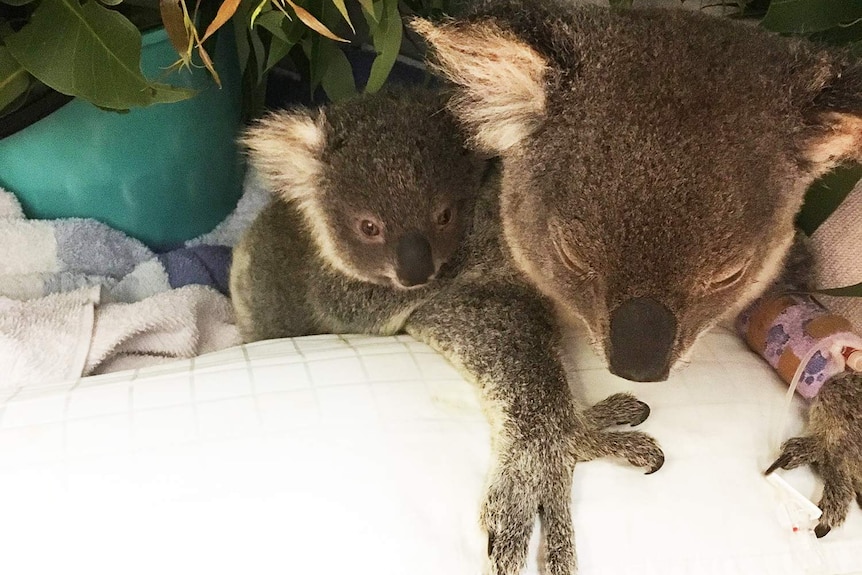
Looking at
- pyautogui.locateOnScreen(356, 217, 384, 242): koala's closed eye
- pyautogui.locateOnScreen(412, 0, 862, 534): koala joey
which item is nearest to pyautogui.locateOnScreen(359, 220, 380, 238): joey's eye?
pyautogui.locateOnScreen(356, 217, 384, 242): koala's closed eye

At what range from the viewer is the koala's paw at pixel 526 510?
3.55ft

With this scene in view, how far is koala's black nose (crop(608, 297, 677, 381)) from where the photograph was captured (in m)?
1.02

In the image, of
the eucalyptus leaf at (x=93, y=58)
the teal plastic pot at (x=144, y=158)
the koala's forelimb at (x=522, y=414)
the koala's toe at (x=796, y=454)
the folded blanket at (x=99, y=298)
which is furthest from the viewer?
the teal plastic pot at (x=144, y=158)

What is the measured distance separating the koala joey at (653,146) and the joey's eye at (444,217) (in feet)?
0.92

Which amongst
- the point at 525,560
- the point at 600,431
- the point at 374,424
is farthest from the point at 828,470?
the point at 374,424

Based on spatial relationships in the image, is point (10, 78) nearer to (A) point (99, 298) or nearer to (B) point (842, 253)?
(A) point (99, 298)

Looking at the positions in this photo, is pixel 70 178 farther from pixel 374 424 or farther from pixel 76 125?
pixel 374 424

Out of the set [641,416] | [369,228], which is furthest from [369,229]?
[641,416]

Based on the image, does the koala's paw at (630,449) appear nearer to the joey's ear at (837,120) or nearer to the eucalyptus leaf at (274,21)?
the joey's ear at (837,120)

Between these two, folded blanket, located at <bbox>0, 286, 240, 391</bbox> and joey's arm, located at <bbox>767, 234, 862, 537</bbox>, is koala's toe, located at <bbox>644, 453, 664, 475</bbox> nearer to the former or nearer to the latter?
joey's arm, located at <bbox>767, 234, 862, 537</bbox>

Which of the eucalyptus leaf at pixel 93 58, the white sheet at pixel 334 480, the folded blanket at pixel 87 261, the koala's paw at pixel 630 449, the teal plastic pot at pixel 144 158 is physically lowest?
the folded blanket at pixel 87 261

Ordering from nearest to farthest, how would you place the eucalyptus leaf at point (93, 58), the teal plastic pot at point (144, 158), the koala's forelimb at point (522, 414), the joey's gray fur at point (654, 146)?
the joey's gray fur at point (654, 146) → the koala's forelimb at point (522, 414) → the eucalyptus leaf at point (93, 58) → the teal plastic pot at point (144, 158)

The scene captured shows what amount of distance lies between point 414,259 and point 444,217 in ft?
0.41

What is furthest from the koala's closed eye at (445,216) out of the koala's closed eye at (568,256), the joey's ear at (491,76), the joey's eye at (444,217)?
the koala's closed eye at (568,256)
